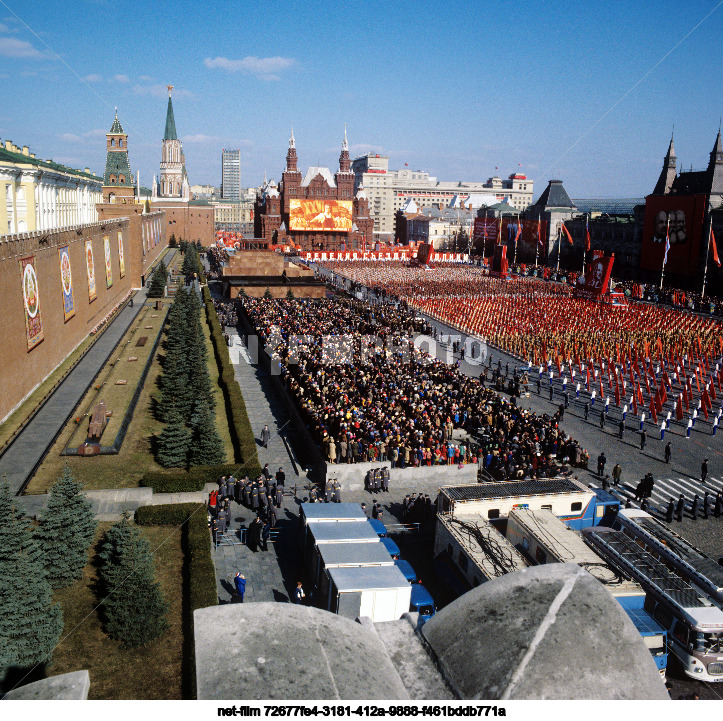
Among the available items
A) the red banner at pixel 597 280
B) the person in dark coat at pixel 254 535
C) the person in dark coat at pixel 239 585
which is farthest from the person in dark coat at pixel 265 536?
the red banner at pixel 597 280

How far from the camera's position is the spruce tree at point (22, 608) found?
29.6ft

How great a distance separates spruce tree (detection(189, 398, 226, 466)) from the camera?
717 inches

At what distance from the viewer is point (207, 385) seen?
23.2 metres

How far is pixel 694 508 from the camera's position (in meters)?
16.8

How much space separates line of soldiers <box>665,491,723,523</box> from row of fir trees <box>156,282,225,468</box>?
470 inches

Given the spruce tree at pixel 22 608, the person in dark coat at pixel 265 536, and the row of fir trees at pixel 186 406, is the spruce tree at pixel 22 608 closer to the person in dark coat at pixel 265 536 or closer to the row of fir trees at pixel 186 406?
the person in dark coat at pixel 265 536

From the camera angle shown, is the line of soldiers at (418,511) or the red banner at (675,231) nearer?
the line of soldiers at (418,511)

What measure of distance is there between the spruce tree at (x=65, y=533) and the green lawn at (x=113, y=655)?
300 mm

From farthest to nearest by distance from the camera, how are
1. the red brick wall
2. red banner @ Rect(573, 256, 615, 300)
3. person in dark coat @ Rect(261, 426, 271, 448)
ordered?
red banner @ Rect(573, 256, 615, 300), the red brick wall, person in dark coat @ Rect(261, 426, 271, 448)

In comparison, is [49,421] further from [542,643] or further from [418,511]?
[542,643]

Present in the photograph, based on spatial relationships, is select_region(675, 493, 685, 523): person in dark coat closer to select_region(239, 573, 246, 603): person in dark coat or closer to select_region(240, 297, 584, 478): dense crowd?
select_region(240, 297, 584, 478): dense crowd

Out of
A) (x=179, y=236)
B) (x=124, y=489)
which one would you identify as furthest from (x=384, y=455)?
(x=179, y=236)

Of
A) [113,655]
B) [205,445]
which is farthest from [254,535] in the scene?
[113,655]

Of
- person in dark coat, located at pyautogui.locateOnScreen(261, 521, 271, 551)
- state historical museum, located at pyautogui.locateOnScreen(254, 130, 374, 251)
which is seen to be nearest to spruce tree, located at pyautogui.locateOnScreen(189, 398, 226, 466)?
person in dark coat, located at pyautogui.locateOnScreen(261, 521, 271, 551)
